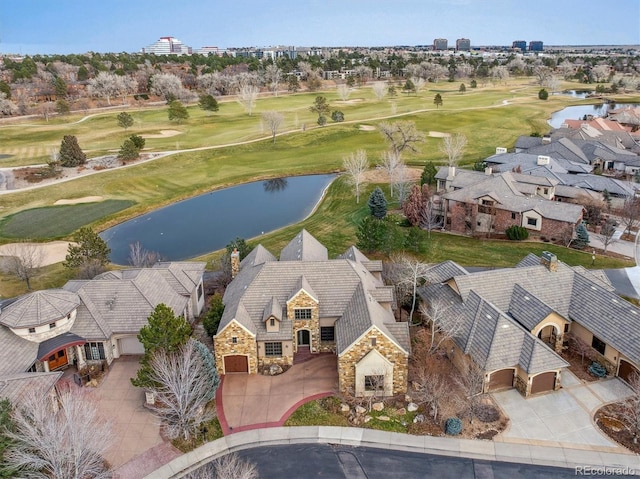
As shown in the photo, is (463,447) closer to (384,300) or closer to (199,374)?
(384,300)

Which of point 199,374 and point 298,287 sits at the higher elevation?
point 298,287

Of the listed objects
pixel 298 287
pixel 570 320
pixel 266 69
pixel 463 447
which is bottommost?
pixel 463 447

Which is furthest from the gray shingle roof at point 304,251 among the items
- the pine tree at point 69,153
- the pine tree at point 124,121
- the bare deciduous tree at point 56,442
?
the pine tree at point 124,121

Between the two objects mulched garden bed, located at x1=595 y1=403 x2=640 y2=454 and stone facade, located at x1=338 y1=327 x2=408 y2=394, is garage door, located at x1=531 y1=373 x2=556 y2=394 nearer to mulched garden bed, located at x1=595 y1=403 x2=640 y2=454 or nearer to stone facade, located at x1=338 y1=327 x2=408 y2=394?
mulched garden bed, located at x1=595 y1=403 x2=640 y2=454

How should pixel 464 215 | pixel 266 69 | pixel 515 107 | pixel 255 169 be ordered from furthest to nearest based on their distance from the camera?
1. pixel 266 69
2. pixel 515 107
3. pixel 255 169
4. pixel 464 215

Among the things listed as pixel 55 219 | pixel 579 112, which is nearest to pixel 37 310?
pixel 55 219

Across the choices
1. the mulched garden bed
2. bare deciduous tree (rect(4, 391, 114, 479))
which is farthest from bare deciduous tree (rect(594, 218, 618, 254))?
bare deciduous tree (rect(4, 391, 114, 479))

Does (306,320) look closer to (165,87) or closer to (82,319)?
(82,319)

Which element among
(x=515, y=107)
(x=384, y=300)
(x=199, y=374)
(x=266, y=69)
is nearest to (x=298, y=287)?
(x=384, y=300)
